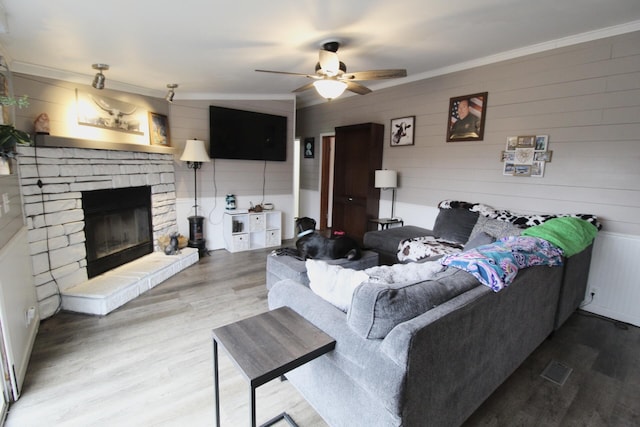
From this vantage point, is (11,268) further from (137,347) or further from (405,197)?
(405,197)

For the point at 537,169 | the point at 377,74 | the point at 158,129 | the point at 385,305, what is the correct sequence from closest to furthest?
the point at 385,305 < the point at 377,74 < the point at 537,169 < the point at 158,129

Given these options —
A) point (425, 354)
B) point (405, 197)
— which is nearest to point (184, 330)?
point (425, 354)

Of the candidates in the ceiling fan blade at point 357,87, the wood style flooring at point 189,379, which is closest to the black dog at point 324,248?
the wood style flooring at point 189,379

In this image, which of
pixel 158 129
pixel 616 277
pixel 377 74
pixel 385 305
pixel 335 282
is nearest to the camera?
pixel 385 305

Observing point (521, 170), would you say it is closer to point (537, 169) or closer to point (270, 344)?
point (537, 169)

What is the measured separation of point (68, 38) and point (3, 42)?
19.4 inches

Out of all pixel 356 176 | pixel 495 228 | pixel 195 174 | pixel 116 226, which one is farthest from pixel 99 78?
pixel 495 228

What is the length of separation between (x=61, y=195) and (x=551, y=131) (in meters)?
4.80

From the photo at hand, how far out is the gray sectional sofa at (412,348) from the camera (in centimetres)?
118

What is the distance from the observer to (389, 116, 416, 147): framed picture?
4348 mm

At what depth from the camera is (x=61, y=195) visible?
2922 mm

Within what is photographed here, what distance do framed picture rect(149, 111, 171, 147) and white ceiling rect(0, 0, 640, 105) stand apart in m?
0.62

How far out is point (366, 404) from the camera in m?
1.30

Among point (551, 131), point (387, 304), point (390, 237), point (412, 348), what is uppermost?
point (551, 131)
